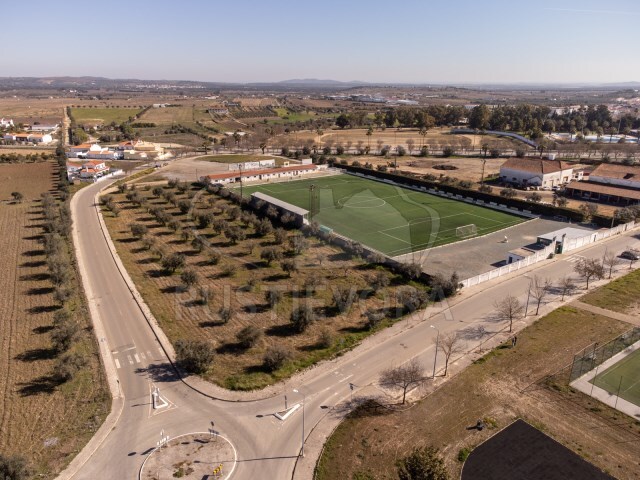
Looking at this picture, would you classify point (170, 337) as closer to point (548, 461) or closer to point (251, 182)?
point (548, 461)

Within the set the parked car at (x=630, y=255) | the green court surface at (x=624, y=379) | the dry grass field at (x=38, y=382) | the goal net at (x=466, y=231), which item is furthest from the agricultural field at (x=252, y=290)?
the parked car at (x=630, y=255)

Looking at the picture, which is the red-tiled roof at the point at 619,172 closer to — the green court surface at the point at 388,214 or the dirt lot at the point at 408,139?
the green court surface at the point at 388,214

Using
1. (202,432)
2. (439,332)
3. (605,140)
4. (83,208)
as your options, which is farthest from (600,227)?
(605,140)

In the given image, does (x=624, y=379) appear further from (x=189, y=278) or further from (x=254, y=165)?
(x=254, y=165)

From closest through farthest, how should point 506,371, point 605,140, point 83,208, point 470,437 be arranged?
point 470,437
point 506,371
point 83,208
point 605,140

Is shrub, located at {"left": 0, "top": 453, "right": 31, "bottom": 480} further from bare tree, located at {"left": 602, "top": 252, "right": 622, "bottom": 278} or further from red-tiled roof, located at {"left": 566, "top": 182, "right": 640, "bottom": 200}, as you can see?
red-tiled roof, located at {"left": 566, "top": 182, "right": 640, "bottom": 200}

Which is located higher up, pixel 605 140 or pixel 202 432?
pixel 605 140
